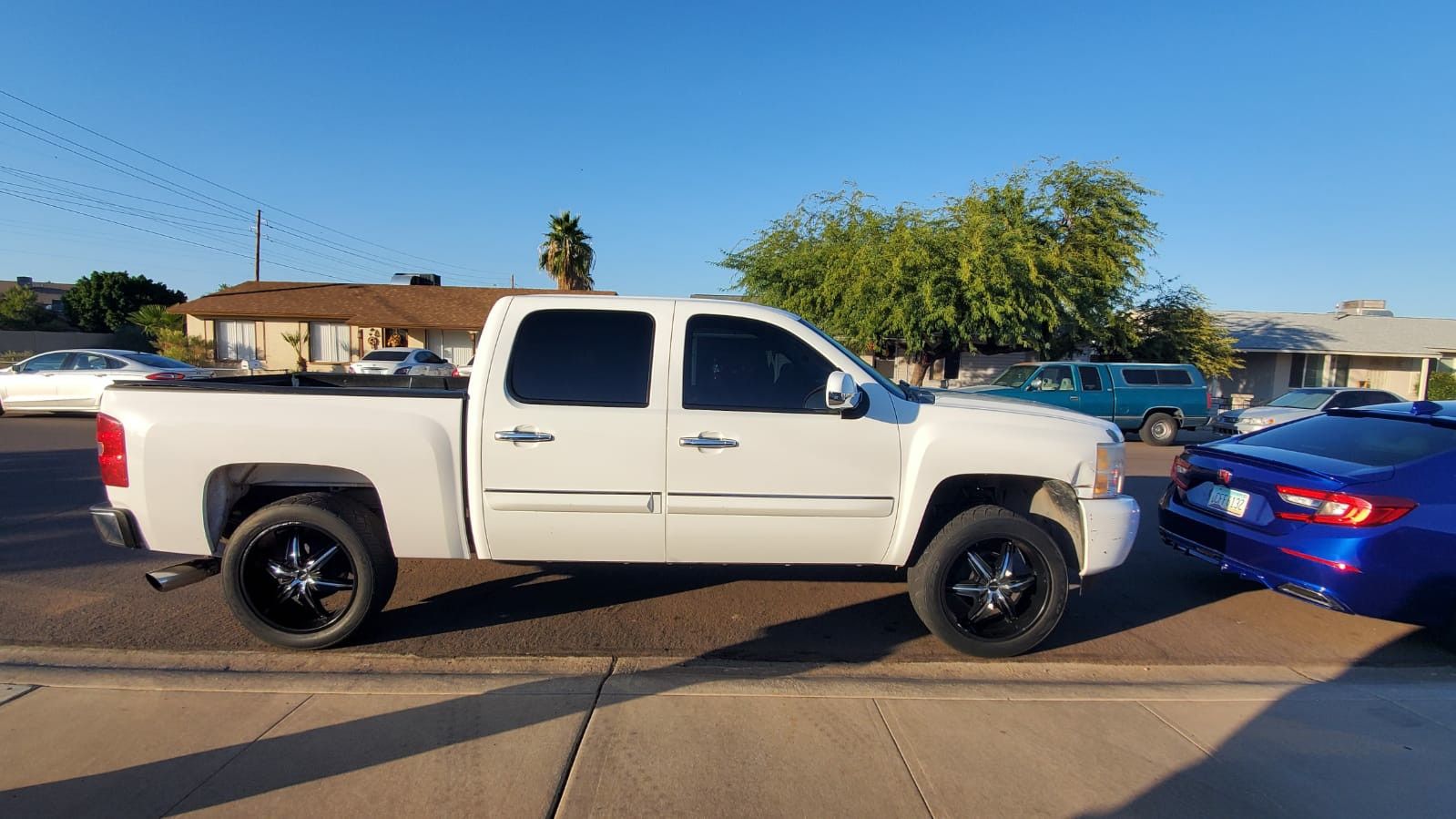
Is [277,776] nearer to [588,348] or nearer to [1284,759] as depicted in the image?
[588,348]

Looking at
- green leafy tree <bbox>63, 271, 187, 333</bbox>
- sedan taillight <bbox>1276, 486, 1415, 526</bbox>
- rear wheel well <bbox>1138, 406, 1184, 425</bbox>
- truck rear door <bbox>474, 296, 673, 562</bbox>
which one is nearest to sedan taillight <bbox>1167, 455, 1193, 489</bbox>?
sedan taillight <bbox>1276, 486, 1415, 526</bbox>

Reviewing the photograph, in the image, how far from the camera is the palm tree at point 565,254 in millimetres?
37375

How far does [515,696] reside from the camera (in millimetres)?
3531

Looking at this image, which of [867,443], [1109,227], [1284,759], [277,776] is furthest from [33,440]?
[1109,227]

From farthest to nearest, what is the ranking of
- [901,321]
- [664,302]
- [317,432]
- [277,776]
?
[901,321]
[664,302]
[317,432]
[277,776]

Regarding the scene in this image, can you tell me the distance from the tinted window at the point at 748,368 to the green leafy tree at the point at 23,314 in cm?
5774

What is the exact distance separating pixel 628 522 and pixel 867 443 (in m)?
1.37

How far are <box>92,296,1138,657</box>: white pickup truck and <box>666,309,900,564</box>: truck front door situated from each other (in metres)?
0.01

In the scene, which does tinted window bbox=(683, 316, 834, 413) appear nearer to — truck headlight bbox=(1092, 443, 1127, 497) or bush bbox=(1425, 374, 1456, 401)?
truck headlight bbox=(1092, 443, 1127, 497)

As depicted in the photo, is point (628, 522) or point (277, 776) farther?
point (628, 522)

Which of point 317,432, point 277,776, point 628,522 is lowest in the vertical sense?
point 277,776

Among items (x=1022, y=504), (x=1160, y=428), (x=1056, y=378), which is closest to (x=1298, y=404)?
(x=1160, y=428)

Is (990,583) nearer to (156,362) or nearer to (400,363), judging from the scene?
(156,362)

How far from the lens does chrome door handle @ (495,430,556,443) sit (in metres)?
3.83
